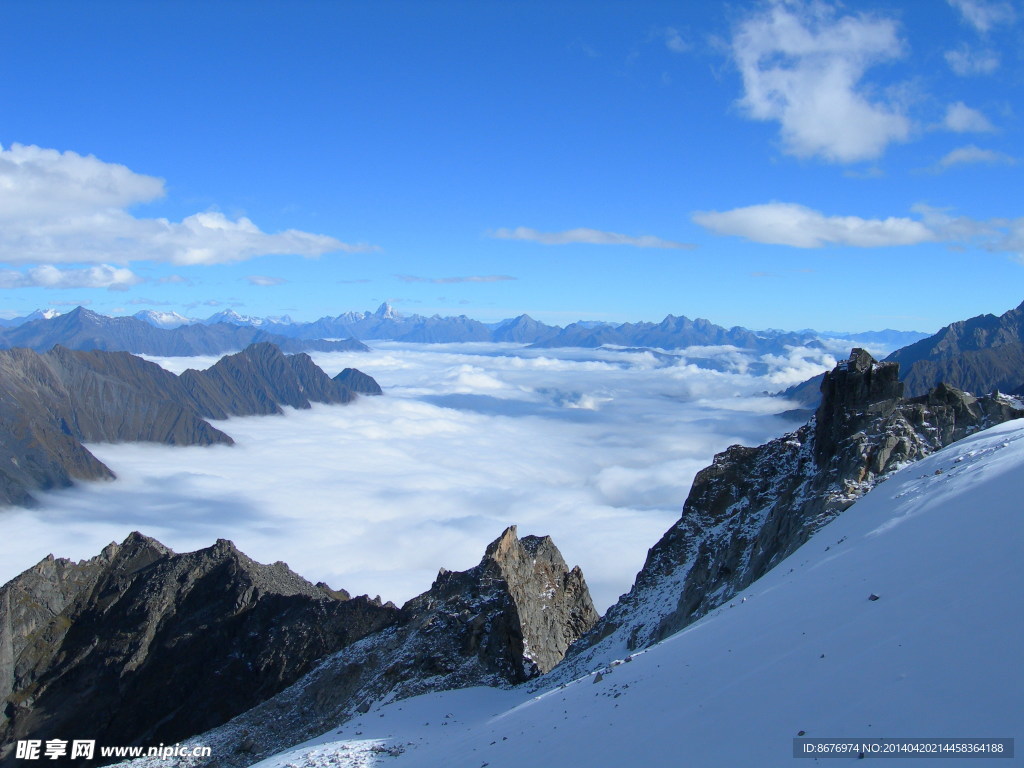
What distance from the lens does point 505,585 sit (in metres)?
55.1

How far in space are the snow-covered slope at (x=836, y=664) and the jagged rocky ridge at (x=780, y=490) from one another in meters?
10.1

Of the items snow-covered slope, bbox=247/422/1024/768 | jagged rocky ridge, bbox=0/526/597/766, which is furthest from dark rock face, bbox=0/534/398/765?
snow-covered slope, bbox=247/422/1024/768

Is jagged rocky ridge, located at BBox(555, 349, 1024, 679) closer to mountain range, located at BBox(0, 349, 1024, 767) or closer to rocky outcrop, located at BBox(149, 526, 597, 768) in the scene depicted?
mountain range, located at BBox(0, 349, 1024, 767)

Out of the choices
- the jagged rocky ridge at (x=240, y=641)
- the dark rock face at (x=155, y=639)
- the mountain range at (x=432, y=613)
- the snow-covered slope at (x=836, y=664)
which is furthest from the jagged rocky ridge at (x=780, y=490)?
the dark rock face at (x=155, y=639)

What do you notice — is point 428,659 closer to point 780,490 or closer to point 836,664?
point 780,490

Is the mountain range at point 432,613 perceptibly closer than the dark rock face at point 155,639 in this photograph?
Yes

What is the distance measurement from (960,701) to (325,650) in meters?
58.4

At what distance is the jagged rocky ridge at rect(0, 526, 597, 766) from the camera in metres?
47.5

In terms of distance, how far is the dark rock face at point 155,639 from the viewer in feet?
209

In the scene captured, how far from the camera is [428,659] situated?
155ft

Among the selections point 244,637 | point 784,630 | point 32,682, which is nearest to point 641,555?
point 244,637

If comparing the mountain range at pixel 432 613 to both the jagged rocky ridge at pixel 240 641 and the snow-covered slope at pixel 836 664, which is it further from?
the snow-covered slope at pixel 836 664

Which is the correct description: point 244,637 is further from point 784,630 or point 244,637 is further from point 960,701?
point 960,701

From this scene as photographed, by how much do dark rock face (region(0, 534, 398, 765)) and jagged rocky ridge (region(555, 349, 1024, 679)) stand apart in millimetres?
25473
